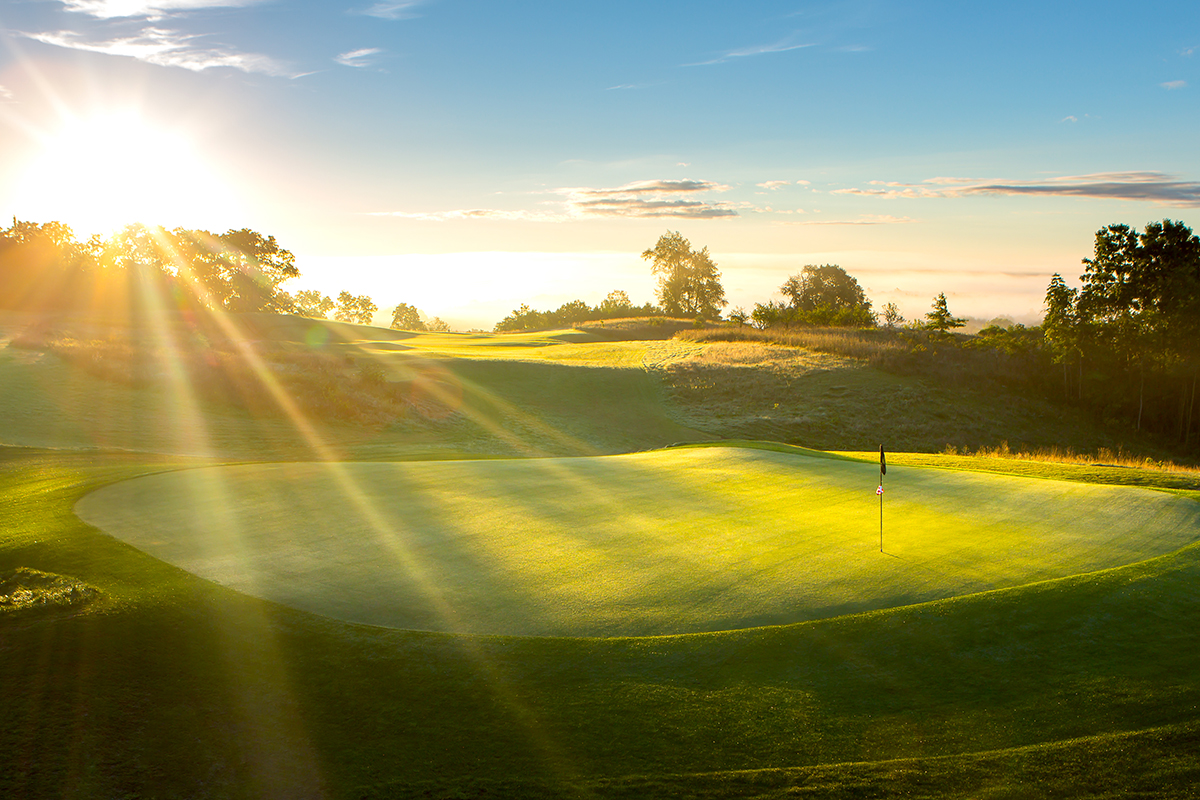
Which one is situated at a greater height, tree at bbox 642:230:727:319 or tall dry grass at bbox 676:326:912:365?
tree at bbox 642:230:727:319

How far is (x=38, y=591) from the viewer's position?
6.01 metres

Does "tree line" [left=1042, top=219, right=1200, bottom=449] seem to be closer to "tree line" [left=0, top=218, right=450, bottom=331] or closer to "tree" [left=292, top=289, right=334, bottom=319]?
"tree line" [left=0, top=218, right=450, bottom=331]

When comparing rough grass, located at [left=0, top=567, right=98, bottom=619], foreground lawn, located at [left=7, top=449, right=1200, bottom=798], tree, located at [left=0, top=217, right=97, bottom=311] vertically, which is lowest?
foreground lawn, located at [left=7, top=449, right=1200, bottom=798]

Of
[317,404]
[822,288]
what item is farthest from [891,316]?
[317,404]

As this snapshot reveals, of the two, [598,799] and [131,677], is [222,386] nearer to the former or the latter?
[131,677]

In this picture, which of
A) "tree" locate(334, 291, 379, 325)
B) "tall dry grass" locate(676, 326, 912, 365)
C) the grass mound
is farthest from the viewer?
"tree" locate(334, 291, 379, 325)

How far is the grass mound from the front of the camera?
18.8 ft

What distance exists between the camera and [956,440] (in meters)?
31.0

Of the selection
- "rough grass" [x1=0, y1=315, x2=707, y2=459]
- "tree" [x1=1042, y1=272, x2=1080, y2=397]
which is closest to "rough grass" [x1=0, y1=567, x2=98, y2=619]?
"rough grass" [x1=0, y1=315, x2=707, y2=459]

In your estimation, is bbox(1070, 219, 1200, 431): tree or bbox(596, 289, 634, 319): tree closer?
bbox(1070, 219, 1200, 431): tree

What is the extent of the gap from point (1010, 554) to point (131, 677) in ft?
24.5

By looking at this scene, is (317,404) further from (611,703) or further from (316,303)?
(316,303)

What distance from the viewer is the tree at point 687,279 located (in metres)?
102

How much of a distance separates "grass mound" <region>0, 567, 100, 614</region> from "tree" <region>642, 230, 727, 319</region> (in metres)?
96.7
